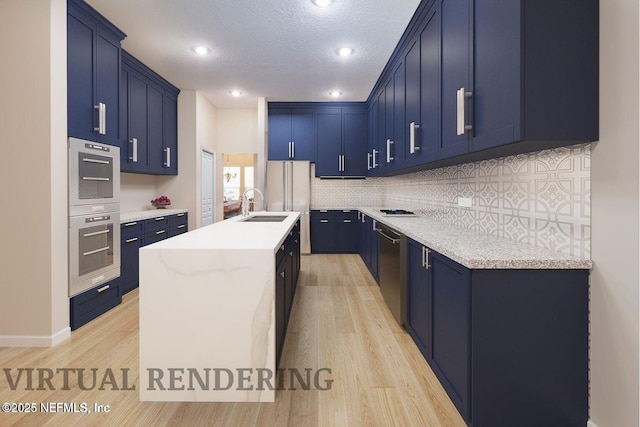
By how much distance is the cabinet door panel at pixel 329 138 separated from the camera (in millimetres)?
6348

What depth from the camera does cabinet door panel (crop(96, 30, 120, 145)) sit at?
323 cm

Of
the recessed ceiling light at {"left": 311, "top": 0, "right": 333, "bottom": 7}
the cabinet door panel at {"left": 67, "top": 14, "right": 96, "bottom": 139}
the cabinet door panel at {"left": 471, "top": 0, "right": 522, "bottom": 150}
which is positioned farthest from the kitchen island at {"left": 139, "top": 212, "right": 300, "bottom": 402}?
the recessed ceiling light at {"left": 311, "top": 0, "right": 333, "bottom": 7}

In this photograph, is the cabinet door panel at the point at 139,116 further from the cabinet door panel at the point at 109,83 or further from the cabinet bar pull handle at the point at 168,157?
the cabinet door panel at the point at 109,83

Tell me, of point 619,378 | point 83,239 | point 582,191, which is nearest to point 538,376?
point 619,378

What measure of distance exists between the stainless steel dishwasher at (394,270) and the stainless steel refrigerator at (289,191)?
2.86 meters

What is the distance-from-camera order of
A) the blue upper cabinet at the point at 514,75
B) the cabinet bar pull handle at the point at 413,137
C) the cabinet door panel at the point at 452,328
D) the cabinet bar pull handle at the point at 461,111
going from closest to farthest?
the blue upper cabinet at the point at 514,75 → the cabinet door panel at the point at 452,328 → the cabinet bar pull handle at the point at 461,111 → the cabinet bar pull handle at the point at 413,137

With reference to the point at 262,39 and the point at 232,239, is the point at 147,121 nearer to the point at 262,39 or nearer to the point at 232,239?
the point at 262,39

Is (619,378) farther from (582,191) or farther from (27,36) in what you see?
(27,36)

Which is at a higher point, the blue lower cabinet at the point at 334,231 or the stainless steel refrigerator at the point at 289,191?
the stainless steel refrigerator at the point at 289,191

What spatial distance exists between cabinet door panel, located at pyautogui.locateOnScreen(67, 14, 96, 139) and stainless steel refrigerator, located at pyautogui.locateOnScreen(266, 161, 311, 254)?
3.39 metres

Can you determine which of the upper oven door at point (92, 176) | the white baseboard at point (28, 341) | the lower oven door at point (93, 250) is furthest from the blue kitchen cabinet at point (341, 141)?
the white baseboard at point (28, 341)

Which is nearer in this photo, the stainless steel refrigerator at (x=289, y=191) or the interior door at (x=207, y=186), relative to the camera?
the interior door at (x=207, y=186)

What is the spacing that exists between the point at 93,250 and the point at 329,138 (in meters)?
4.29

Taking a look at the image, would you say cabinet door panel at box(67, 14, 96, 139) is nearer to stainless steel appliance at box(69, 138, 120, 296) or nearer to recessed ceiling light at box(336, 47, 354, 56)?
stainless steel appliance at box(69, 138, 120, 296)
